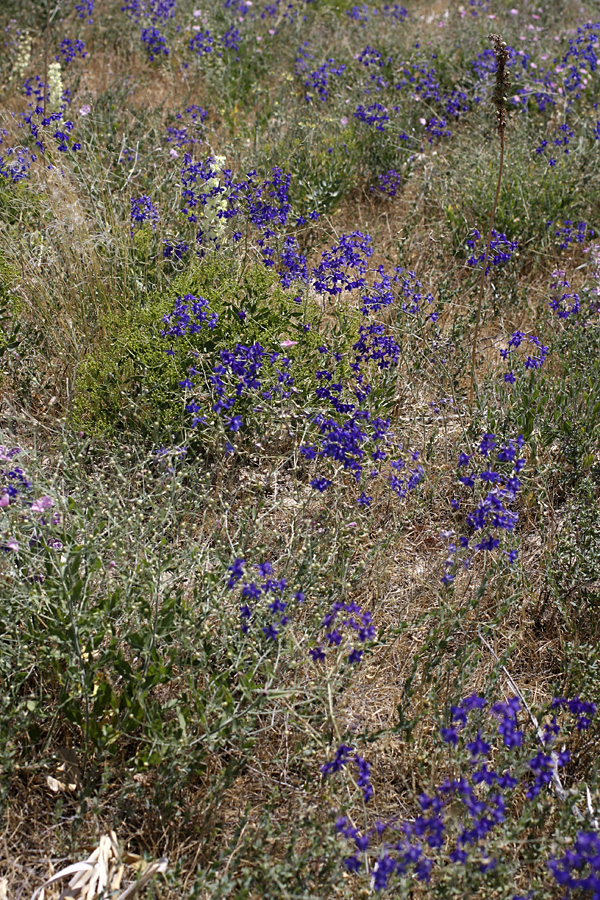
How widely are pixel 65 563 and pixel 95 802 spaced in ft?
2.17

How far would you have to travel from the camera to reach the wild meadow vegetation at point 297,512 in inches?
80.7

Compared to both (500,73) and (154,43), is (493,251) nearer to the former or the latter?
(500,73)

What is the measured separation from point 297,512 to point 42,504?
1018 mm

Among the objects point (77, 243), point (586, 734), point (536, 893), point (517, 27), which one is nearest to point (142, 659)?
point (536, 893)

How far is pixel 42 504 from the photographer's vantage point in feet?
7.41

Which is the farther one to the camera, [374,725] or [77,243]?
[77,243]

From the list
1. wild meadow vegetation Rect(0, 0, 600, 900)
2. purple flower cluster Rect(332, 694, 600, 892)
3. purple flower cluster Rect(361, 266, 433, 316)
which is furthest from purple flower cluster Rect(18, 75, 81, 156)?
purple flower cluster Rect(332, 694, 600, 892)

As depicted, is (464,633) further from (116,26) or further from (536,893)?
(116,26)

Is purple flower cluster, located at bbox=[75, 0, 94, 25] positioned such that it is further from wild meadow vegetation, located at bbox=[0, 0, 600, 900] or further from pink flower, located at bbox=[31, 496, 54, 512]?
pink flower, located at bbox=[31, 496, 54, 512]

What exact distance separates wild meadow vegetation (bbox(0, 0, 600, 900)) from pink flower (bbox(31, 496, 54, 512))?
15mm

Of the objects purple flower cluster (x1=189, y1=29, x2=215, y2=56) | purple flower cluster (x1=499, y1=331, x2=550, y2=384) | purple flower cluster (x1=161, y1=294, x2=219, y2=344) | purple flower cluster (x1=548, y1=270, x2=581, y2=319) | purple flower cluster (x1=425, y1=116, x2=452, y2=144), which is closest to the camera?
purple flower cluster (x1=161, y1=294, x2=219, y2=344)

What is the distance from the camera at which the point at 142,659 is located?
7.70 feet

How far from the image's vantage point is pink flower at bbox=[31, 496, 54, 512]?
2.20 metres

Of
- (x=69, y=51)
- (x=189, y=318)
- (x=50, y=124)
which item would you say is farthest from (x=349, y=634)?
(x=69, y=51)
